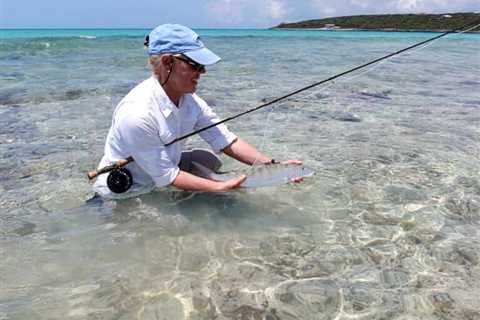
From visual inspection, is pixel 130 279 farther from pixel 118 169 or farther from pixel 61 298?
pixel 118 169

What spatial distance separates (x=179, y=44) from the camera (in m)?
3.50

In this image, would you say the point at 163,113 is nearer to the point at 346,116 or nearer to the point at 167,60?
the point at 167,60

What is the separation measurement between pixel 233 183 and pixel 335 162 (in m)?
2.46

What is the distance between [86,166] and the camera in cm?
579

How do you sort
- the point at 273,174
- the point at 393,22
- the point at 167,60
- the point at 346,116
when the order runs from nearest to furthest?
the point at 167,60 → the point at 273,174 → the point at 346,116 → the point at 393,22

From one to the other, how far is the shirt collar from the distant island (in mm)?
86302

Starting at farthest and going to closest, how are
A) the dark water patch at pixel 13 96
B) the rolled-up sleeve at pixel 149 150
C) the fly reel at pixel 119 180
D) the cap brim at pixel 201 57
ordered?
the dark water patch at pixel 13 96 < the fly reel at pixel 119 180 < the rolled-up sleeve at pixel 149 150 < the cap brim at pixel 201 57

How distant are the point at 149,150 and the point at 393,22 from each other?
351ft

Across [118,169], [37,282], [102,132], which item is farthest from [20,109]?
[37,282]

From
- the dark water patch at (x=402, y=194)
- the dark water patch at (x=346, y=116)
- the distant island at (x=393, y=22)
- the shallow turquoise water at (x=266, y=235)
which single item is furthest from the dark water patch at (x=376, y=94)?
the distant island at (x=393, y=22)

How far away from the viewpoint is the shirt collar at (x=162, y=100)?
3736mm

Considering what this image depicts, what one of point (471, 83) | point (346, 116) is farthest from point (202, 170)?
point (471, 83)

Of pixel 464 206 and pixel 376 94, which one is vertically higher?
pixel 464 206

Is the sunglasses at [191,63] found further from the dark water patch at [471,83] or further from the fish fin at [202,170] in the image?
the dark water patch at [471,83]
